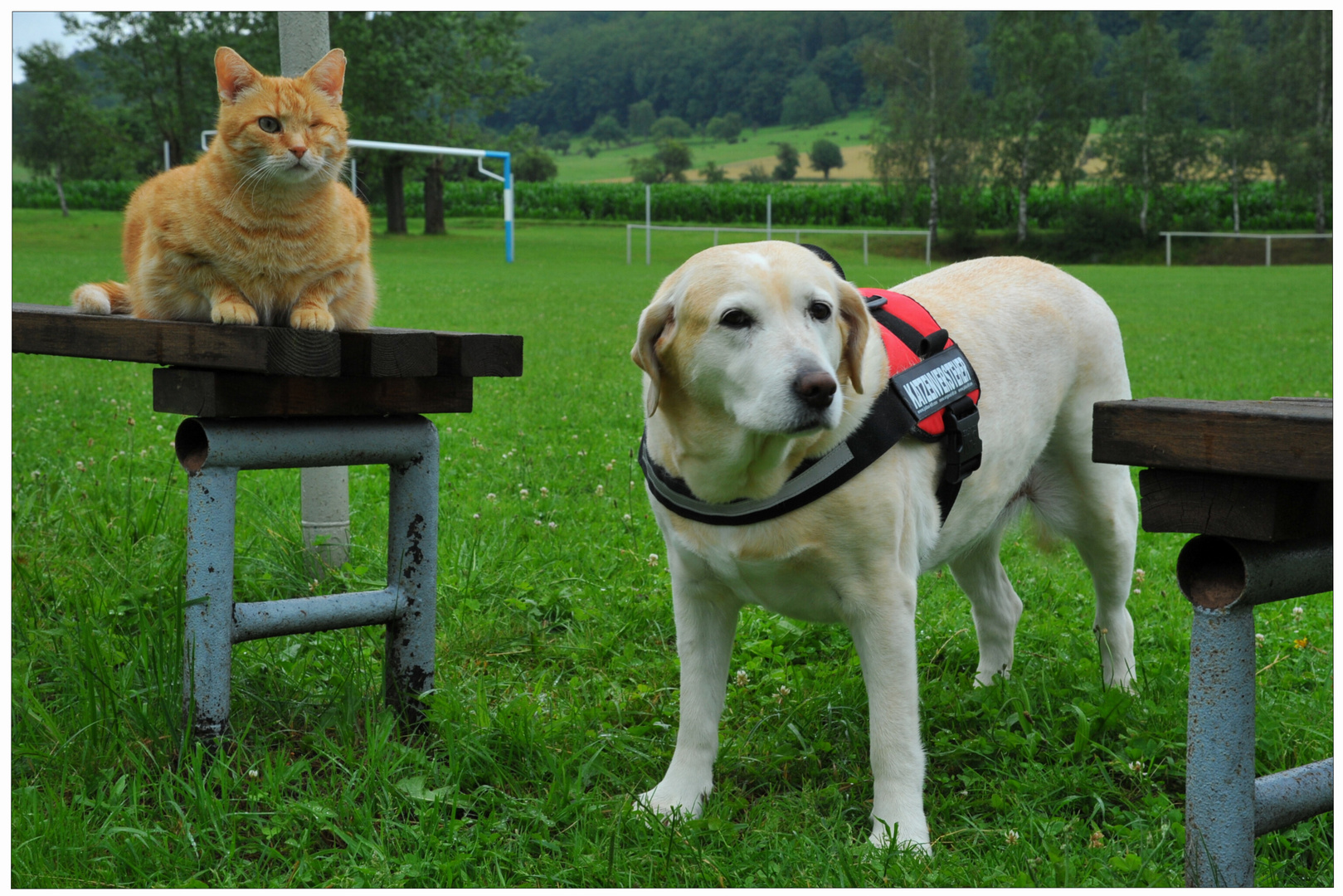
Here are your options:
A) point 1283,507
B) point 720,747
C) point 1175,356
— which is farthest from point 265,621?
point 1175,356

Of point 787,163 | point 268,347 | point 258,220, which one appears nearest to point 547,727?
point 268,347

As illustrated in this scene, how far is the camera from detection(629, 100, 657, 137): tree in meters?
91.9

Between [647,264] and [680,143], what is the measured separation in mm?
50346

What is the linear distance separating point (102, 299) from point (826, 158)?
8037 cm

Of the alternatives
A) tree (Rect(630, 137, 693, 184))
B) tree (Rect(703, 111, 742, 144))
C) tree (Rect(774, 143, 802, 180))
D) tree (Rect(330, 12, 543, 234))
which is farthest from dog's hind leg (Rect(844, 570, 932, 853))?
tree (Rect(703, 111, 742, 144))

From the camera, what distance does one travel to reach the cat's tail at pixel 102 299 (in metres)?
3.53

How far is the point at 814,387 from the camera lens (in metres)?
2.36

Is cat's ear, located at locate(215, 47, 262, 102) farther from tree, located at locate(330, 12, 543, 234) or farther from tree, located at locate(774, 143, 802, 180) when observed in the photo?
tree, located at locate(774, 143, 802, 180)

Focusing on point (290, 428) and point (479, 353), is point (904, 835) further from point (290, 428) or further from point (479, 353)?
point (290, 428)

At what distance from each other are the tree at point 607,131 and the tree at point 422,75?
42.1m

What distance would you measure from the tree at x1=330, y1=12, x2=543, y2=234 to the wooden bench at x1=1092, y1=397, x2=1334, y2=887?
4073 cm

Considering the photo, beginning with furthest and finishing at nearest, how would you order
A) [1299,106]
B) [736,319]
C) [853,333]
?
[1299,106], [853,333], [736,319]

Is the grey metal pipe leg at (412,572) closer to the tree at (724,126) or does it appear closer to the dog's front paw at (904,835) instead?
the dog's front paw at (904,835)

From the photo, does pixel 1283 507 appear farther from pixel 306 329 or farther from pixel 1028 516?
pixel 306 329
